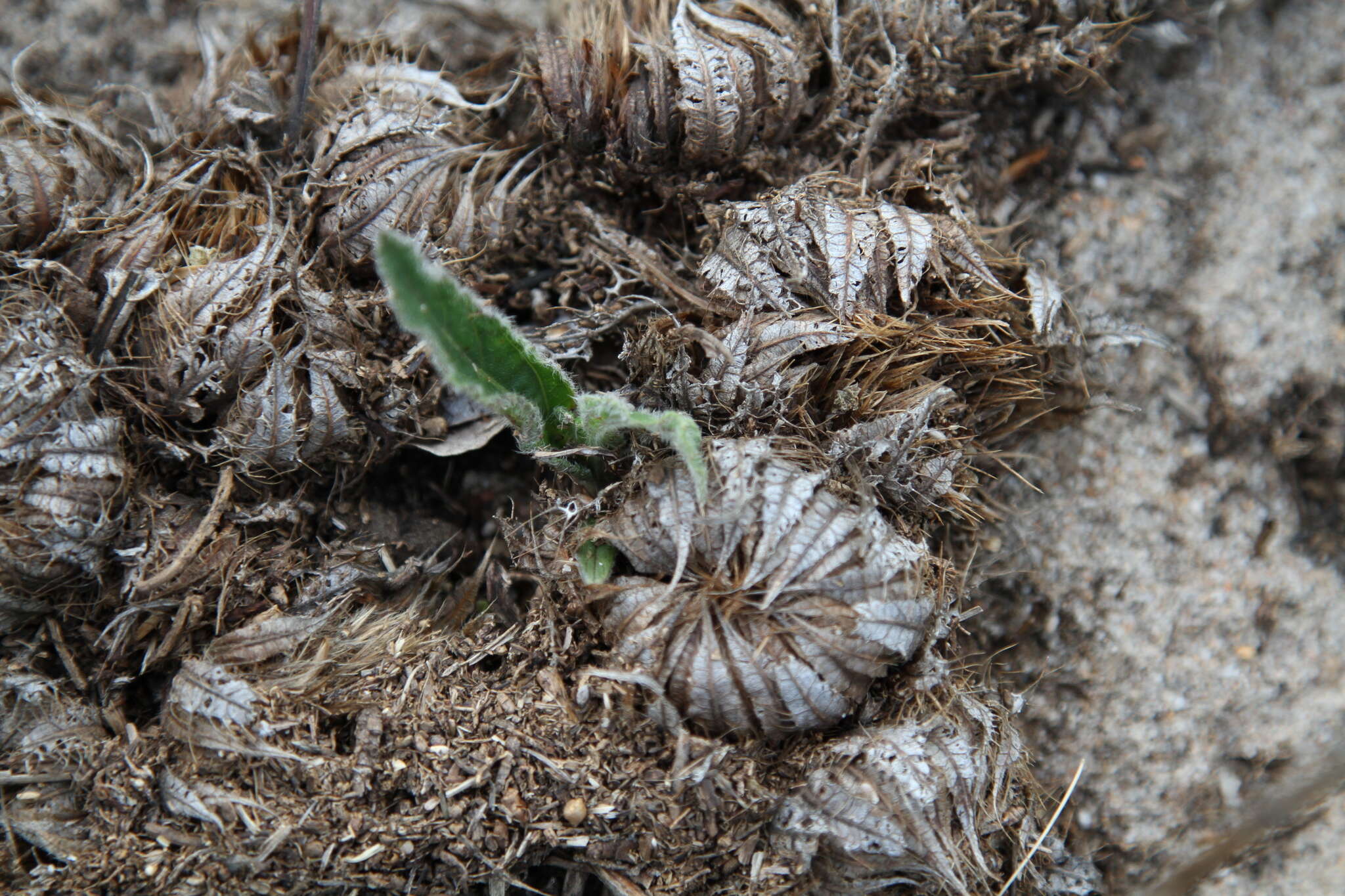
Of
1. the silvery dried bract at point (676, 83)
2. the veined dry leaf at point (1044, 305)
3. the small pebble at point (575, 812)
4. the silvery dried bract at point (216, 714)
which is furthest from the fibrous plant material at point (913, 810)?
the silvery dried bract at point (676, 83)

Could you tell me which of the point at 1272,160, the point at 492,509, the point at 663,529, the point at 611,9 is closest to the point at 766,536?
the point at 663,529

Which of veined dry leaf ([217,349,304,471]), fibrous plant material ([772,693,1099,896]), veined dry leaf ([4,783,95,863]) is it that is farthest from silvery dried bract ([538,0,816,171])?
veined dry leaf ([4,783,95,863])

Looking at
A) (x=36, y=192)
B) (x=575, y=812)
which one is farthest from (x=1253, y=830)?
(x=36, y=192)

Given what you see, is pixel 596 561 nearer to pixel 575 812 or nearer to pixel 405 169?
pixel 575 812

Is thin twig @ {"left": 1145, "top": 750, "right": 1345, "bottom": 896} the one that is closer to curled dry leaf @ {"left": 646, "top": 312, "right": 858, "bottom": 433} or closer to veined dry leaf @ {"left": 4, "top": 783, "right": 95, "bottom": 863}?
curled dry leaf @ {"left": 646, "top": 312, "right": 858, "bottom": 433}

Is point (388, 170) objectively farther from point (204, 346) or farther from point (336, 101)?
point (204, 346)

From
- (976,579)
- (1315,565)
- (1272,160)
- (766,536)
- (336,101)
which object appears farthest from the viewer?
(1272,160)
